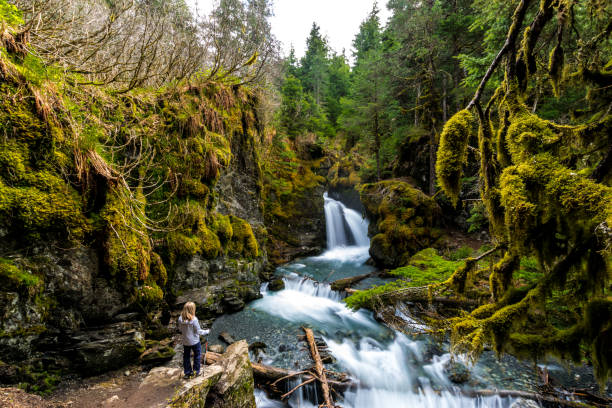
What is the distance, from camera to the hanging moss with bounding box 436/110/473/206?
6.86 ft

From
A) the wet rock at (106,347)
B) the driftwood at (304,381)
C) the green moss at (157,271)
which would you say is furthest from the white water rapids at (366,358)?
the green moss at (157,271)

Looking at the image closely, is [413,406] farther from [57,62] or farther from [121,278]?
[57,62]

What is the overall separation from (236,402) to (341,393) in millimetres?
2437

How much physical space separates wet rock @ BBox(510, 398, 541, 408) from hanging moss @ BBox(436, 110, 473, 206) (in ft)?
18.1

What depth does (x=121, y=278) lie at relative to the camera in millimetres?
4926

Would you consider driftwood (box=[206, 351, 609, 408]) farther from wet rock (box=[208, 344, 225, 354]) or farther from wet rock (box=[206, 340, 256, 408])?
wet rock (box=[206, 340, 256, 408])

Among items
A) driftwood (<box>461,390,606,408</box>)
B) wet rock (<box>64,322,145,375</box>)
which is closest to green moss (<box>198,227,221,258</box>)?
wet rock (<box>64,322,145,375</box>)

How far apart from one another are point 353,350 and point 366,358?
15.5 inches

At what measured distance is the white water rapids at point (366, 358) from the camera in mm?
5246

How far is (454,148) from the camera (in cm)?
211

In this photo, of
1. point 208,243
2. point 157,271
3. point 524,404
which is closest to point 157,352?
point 157,271

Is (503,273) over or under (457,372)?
over

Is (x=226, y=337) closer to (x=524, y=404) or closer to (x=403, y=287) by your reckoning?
(x=403, y=287)

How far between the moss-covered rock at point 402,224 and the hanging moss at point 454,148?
1069cm
